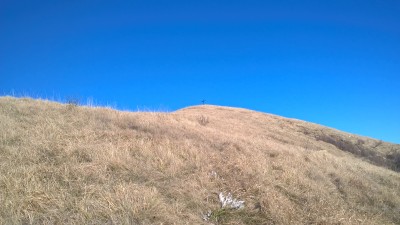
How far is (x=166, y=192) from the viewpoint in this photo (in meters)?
8.33

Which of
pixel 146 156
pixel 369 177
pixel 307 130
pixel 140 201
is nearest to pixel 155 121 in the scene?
pixel 146 156

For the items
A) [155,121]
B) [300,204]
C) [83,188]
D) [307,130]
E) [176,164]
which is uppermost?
[307,130]

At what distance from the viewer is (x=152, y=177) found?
8.92 meters

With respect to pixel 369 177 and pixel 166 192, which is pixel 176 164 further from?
pixel 369 177

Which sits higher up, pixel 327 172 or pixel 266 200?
pixel 327 172

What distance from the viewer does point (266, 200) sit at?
886cm

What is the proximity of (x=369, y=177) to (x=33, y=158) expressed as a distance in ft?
43.9

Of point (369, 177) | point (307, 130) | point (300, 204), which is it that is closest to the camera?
point (300, 204)

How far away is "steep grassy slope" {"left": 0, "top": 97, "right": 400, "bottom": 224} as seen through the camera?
7020 mm

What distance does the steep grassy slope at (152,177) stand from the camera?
23.0 feet

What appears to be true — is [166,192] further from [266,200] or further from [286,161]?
[286,161]

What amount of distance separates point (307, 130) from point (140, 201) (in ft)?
81.9

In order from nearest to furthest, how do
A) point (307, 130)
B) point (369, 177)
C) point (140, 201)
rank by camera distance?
point (140, 201)
point (369, 177)
point (307, 130)

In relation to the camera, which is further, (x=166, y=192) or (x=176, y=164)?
(x=176, y=164)
